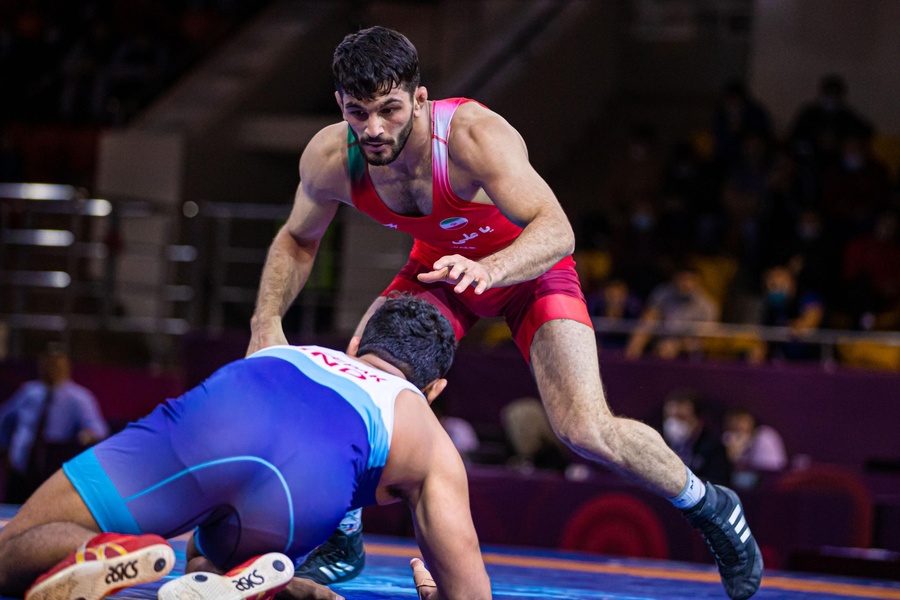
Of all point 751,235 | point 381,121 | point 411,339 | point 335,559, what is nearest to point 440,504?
point 411,339

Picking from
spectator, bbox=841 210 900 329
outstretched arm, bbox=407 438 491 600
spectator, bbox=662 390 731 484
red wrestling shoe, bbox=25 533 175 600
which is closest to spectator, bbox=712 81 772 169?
spectator, bbox=841 210 900 329

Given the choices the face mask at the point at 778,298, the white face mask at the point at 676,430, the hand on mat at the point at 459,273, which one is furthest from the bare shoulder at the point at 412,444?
the face mask at the point at 778,298

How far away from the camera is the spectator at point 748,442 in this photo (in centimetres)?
749

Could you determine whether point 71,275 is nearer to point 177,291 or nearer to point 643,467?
point 177,291

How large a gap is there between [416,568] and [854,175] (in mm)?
7242

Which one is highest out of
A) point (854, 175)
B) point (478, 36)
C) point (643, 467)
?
point (478, 36)

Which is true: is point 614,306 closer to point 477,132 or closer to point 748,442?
point 748,442

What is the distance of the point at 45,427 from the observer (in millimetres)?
7574

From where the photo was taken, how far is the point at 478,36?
40.2 ft

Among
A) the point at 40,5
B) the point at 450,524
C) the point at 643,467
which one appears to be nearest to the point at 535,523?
the point at 643,467

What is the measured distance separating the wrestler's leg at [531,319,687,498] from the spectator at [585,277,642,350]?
5002 millimetres

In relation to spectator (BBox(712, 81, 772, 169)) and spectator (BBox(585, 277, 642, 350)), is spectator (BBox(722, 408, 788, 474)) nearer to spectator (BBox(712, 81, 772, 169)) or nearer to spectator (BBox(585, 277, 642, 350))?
spectator (BBox(585, 277, 642, 350))

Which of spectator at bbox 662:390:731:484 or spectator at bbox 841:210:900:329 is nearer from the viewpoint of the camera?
spectator at bbox 662:390:731:484

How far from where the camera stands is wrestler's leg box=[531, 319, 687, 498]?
11.6 feet
